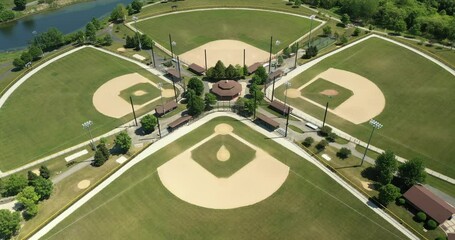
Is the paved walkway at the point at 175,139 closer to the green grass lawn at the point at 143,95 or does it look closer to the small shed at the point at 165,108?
the small shed at the point at 165,108

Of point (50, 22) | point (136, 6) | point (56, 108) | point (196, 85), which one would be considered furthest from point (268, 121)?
point (50, 22)

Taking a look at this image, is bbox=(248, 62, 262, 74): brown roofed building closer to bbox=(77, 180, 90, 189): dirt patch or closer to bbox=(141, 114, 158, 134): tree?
bbox=(141, 114, 158, 134): tree

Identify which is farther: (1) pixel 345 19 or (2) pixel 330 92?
(1) pixel 345 19

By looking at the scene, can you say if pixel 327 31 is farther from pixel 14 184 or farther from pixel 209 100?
pixel 14 184

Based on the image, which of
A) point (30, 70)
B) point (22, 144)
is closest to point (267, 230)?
point (22, 144)

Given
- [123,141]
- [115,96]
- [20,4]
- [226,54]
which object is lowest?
[115,96]

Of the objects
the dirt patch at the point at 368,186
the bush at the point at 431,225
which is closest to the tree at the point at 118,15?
the dirt patch at the point at 368,186

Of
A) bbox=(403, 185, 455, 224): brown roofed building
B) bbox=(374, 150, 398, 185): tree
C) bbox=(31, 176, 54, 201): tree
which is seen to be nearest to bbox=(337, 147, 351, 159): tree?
bbox=(374, 150, 398, 185): tree

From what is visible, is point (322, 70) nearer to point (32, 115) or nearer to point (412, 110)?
point (412, 110)
